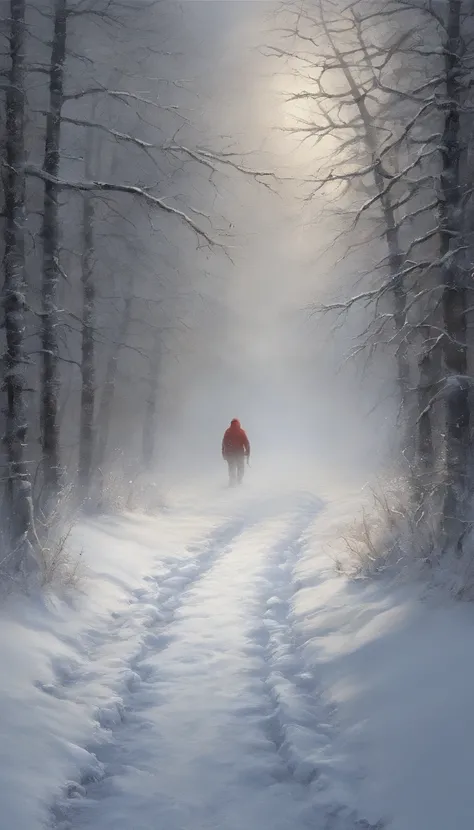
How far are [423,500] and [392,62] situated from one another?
8.52 meters

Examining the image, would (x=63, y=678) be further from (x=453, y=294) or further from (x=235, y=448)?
(x=235, y=448)

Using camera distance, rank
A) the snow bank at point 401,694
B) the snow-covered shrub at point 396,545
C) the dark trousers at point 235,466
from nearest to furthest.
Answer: the snow bank at point 401,694
the snow-covered shrub at point 396,545
the dark trousers at point 235,466

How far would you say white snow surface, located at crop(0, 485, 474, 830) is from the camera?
128 inches

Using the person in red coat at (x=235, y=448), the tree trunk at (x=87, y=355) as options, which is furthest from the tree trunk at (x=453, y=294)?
the person in red coat at (x=235, y=448)

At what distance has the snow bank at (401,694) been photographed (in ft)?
10.3

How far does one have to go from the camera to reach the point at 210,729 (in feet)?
13.7

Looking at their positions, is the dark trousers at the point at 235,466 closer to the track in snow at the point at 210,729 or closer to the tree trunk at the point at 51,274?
the tree trunk at the point at 51,274

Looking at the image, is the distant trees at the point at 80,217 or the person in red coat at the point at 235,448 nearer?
the distant trees at the point at 80,217

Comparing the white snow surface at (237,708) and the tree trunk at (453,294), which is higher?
the tree trunk at (453,294)

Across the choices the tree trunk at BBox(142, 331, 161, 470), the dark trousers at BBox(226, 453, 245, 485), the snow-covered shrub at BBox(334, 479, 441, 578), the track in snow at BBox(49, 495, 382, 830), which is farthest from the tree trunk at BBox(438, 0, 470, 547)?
the tree trunk at BBox(142, 331, 161, 470)

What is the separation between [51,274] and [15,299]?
7.58ft

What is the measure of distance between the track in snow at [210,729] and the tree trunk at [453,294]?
8.22ft

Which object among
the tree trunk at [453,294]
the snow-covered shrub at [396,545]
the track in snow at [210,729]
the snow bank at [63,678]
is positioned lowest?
the track in snow at [210,729]

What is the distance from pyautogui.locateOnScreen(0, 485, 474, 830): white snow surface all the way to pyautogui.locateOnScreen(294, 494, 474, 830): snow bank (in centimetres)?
1
